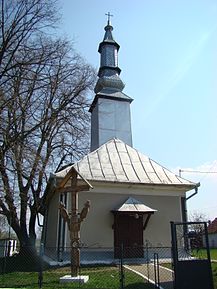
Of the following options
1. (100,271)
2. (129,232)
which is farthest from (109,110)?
(100,271)

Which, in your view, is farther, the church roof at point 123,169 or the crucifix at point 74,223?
the church roof at point 123,169

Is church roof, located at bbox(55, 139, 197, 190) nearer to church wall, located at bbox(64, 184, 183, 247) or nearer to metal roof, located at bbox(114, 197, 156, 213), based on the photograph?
church wall, located at bbox(64, 184, 183, 247)

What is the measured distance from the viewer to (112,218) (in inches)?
539

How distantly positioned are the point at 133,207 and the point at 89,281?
4713 mm

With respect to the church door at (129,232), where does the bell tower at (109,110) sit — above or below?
above

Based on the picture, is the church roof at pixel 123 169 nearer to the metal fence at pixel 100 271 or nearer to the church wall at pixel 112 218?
the church wall at pixel 112 218

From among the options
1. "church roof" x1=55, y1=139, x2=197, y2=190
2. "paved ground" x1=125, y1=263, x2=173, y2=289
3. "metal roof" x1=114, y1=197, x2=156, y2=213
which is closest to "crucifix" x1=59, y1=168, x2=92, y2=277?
"paved ground" x1=125, y1=263, x2=173, y2=289

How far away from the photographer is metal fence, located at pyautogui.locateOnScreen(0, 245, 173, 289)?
868 centimetres

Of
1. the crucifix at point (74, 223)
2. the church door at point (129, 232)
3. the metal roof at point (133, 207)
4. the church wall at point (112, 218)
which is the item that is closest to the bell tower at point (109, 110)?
the church wall at point (112, 218)

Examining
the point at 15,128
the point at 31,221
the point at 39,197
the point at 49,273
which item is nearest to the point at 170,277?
the point at 49,273

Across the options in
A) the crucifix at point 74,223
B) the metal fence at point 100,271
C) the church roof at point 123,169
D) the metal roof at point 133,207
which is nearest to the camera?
the metal fence at point 100,271

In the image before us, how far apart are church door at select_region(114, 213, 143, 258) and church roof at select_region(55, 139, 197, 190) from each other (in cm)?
157

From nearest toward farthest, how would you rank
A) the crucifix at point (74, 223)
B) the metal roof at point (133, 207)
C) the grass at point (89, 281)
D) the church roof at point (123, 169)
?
the grass at point (89, 281) → the crucifix at point (74, 223) → the metal roof at point (133, 207) → the church roof at point (123, 169)

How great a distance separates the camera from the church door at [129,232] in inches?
533
